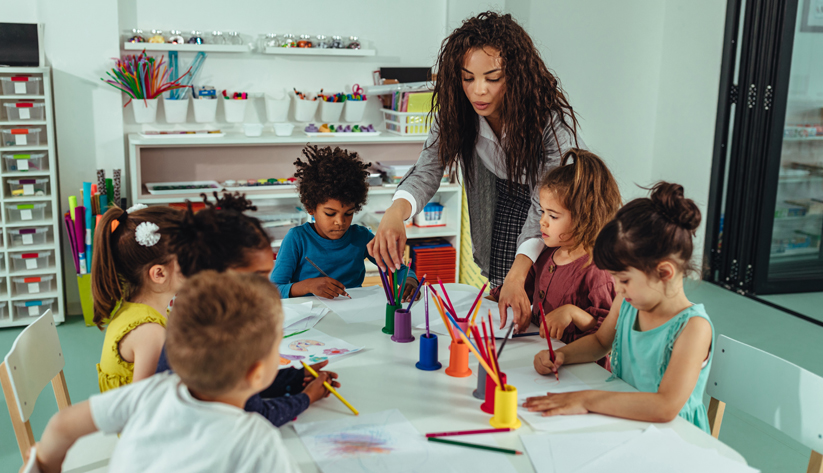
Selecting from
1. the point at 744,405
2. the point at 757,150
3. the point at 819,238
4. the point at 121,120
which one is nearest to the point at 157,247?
the point at 744,405

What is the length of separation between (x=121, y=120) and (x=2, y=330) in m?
1.15

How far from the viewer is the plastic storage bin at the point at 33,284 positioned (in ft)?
10.2

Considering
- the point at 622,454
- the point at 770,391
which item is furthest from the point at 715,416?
the point at 622,454

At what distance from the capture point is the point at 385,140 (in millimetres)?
3406

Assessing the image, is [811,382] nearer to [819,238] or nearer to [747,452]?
[747,452]

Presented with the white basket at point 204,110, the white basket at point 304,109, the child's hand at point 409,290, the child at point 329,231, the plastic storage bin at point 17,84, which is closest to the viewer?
the child's hand at point 409,290

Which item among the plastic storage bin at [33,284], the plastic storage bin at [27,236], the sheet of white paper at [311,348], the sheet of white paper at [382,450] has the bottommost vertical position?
the plastic storage bin at [33,284]

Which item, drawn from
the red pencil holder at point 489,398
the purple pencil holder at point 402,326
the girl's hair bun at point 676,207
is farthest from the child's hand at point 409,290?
the girl's hair bun at point 676,207

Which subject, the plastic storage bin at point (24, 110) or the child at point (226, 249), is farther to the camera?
the plastic storage bin at point (24, 110)

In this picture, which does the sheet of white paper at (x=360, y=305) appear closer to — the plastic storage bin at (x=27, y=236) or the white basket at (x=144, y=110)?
the white basket at (x=144, y=110)

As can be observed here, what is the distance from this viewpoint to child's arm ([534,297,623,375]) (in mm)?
1274

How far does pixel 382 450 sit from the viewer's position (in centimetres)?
98

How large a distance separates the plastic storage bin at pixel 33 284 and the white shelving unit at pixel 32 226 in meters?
0.01

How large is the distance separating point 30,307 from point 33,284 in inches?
4.5
